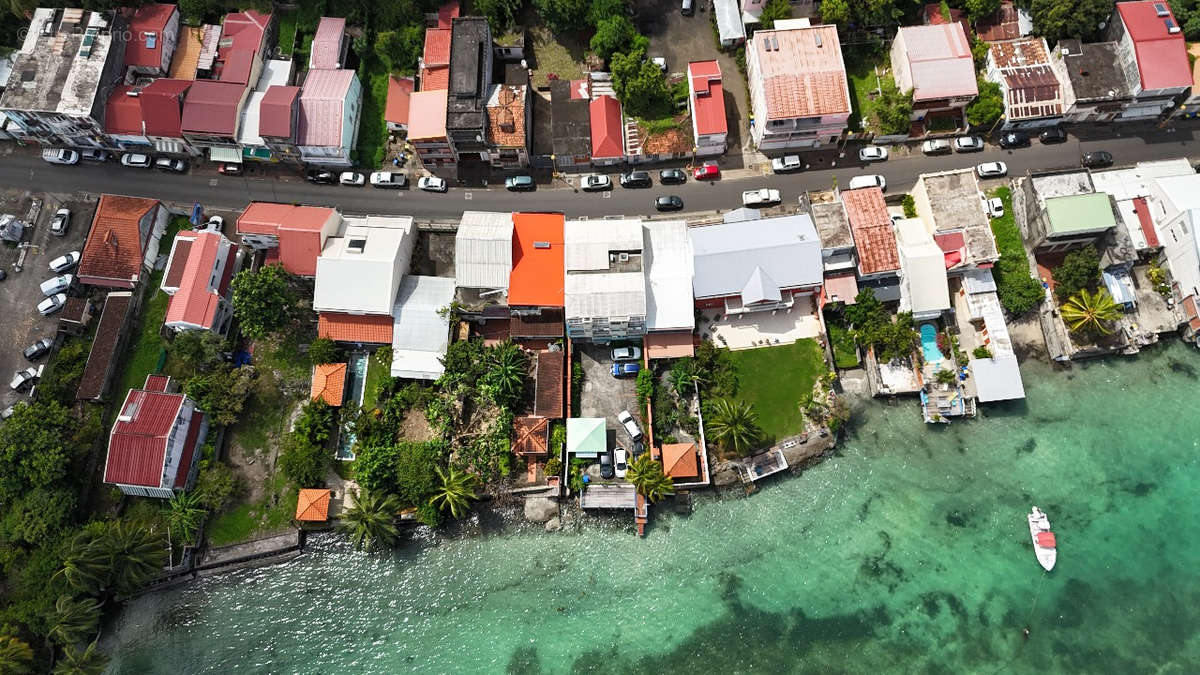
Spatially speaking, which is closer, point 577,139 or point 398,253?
point 398,253

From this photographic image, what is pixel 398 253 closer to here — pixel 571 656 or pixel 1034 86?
pixel 571 656

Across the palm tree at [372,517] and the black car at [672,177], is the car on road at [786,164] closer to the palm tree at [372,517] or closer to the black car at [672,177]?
the black car at [672,177]

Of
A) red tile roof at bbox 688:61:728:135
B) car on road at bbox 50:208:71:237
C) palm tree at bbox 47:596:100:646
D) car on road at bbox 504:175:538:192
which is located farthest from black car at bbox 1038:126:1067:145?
car on road at bbox 50:208:71:237

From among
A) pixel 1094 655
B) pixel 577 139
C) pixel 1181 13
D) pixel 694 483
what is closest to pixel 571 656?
pixel 694 483

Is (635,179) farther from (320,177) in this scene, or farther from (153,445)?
(153,445)

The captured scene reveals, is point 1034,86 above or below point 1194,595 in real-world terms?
above

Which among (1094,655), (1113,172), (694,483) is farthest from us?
(1113,172)

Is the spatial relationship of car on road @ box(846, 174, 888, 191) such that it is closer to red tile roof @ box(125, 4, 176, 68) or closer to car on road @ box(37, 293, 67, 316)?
red tile roof @ box(125, 4, 176, 68)
